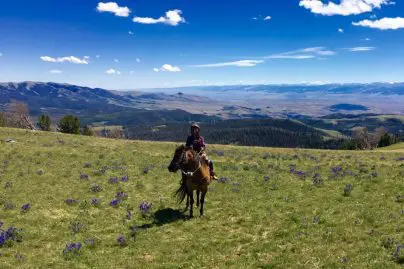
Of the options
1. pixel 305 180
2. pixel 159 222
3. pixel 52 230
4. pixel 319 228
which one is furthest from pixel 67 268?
pixel 305 180

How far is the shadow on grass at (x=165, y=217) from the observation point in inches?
728

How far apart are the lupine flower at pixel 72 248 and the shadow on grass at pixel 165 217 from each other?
12.4ft

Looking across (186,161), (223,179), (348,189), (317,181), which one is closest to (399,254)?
(186,161)

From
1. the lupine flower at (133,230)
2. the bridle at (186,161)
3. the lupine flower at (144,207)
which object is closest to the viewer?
the lupine flower at (133,230)

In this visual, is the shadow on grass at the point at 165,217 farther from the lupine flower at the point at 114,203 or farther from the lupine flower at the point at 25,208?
the lupine flower at the point at 25,208

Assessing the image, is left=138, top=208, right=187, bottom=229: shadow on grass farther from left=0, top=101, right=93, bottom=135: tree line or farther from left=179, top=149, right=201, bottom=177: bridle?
left=0, top=101, right=93, bottom=135: tree line

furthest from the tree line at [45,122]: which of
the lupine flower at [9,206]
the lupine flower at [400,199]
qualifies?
the lupine flower at [400,199]

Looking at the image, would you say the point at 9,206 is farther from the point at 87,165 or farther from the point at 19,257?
the point at 87,165

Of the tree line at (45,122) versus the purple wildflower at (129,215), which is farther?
the tree line at (45,122)

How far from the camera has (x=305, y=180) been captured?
27875 mm

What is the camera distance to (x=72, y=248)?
1468 cm

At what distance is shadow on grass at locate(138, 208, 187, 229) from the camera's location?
18.5m

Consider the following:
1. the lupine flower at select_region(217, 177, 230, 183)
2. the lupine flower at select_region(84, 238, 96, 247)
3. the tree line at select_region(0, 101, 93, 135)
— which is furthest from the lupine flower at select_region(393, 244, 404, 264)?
the tree line at select_region(0, 101, 93, 135)

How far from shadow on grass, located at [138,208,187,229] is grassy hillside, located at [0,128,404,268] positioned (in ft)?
0.19
